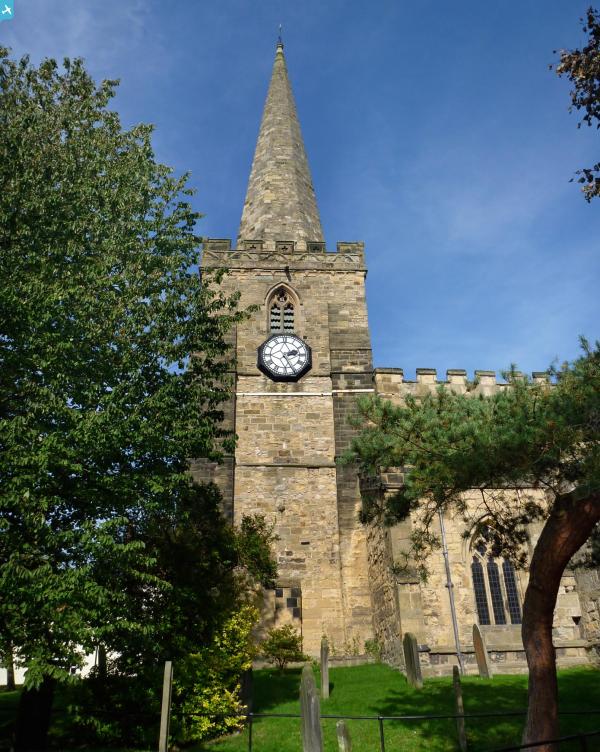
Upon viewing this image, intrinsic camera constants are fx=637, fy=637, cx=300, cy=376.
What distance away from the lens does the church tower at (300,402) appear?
18.1 metres

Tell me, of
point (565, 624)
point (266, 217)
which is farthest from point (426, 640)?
point (266, 217)

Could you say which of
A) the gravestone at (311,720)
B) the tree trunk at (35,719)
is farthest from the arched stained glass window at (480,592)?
the tree trunk at (35,719)

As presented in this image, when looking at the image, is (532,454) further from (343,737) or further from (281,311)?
(281,311)

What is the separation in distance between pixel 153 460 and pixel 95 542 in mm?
1981

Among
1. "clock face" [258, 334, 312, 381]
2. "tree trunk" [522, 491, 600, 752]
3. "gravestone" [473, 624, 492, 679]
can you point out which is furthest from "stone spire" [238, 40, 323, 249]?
"tree trunk" [522, 491, 600, 752]

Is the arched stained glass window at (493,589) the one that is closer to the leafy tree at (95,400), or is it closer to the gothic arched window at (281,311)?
the leafy tree at (95,400)

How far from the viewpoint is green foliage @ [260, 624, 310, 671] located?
613 inches

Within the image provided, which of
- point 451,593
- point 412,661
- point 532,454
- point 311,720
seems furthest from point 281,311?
point 311,720

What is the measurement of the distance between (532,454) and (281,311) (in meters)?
15.9

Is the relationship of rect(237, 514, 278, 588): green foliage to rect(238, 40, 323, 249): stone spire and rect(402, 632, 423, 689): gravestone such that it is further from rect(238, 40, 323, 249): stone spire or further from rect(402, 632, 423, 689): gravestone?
rect(238, 40, 323, 249): stone spire

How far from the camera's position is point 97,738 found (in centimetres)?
1030

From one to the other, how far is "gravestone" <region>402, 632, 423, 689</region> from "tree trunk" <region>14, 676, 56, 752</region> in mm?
6590

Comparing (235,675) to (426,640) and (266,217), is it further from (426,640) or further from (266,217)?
(266,217)

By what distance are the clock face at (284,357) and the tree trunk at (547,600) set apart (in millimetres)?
13843
